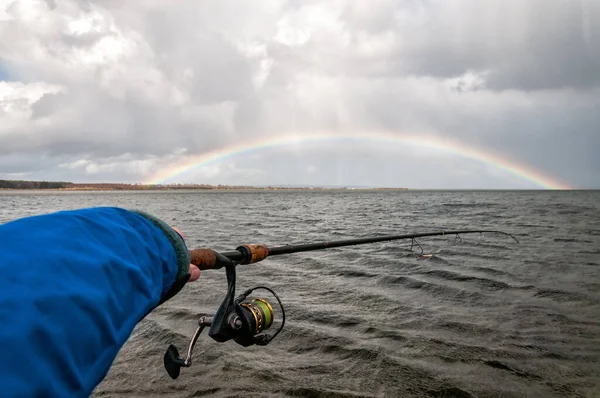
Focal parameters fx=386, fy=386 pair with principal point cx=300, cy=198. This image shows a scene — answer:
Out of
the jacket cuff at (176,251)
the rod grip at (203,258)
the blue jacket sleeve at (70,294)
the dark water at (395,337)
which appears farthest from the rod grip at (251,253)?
the dark water at (395,337)

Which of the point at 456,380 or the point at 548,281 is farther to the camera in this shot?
the point at 548,281

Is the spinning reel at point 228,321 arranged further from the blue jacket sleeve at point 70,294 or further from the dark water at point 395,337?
the dark water at point 395,337

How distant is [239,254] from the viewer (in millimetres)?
3291

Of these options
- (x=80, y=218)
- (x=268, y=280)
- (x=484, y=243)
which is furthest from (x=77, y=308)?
(x=484, y=243)

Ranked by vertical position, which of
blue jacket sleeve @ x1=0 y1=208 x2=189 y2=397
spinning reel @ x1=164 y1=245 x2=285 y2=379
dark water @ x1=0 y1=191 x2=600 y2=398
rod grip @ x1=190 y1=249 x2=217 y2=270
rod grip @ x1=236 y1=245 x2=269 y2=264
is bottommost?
dark water @ x1=0 y1=191 x2=600 y2=398

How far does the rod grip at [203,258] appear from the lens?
2.61m

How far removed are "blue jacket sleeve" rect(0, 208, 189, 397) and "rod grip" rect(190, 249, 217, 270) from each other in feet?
3.64

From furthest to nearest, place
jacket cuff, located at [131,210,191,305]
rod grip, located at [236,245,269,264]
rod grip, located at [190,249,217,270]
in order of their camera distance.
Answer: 1. rod grip, located at [236,245,269,264]
2. rod grip, located at [190,249,217,270]
3. jacket cuff, located at [131,210,191,305]

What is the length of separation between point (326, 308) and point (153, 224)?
22.8ft

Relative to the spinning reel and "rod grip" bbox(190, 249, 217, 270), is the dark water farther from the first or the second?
"rod grip" bbox(190, 249, 217, 270)

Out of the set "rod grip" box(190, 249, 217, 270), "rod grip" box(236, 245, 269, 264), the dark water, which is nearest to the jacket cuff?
"rod grip" box(190, 249, 217, 270)

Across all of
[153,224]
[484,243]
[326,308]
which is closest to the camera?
[153,224]

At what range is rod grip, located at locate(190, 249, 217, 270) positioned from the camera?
261cm

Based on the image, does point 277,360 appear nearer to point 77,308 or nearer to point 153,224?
point 153,224
